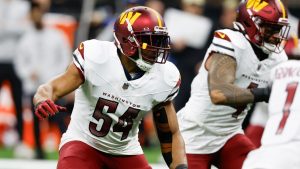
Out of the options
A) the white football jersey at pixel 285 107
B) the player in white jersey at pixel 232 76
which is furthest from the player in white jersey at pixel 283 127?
the player in white jersey at pixel 232 76

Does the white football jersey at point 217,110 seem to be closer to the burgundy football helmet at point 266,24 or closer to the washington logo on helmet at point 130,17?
the burgundy football helmet at point 266,24

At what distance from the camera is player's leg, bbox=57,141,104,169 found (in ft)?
18.7

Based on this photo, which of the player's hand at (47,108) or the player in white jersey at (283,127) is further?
the player's hand at (47,108)

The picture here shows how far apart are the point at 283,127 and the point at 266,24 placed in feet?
4.49

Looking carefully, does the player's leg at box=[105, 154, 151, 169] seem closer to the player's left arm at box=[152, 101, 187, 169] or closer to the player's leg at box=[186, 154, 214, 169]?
the player's left arm at box=[152, 101, 187, 169]

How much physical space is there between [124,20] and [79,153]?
0.83m

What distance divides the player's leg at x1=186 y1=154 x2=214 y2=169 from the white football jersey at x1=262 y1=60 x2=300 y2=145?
1323 millimetres

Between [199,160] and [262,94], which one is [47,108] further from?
[199,160]

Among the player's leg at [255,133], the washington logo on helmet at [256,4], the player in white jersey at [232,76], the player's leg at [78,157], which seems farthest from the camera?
the player's leg at [255,133]

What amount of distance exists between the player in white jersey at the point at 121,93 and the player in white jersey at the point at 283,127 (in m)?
0.91

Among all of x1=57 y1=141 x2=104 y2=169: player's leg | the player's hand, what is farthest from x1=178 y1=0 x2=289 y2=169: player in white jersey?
the player's hand

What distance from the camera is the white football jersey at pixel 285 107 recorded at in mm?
4918

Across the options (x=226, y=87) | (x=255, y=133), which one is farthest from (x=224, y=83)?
(x=255, y=133)

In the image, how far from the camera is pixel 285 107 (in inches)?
195
